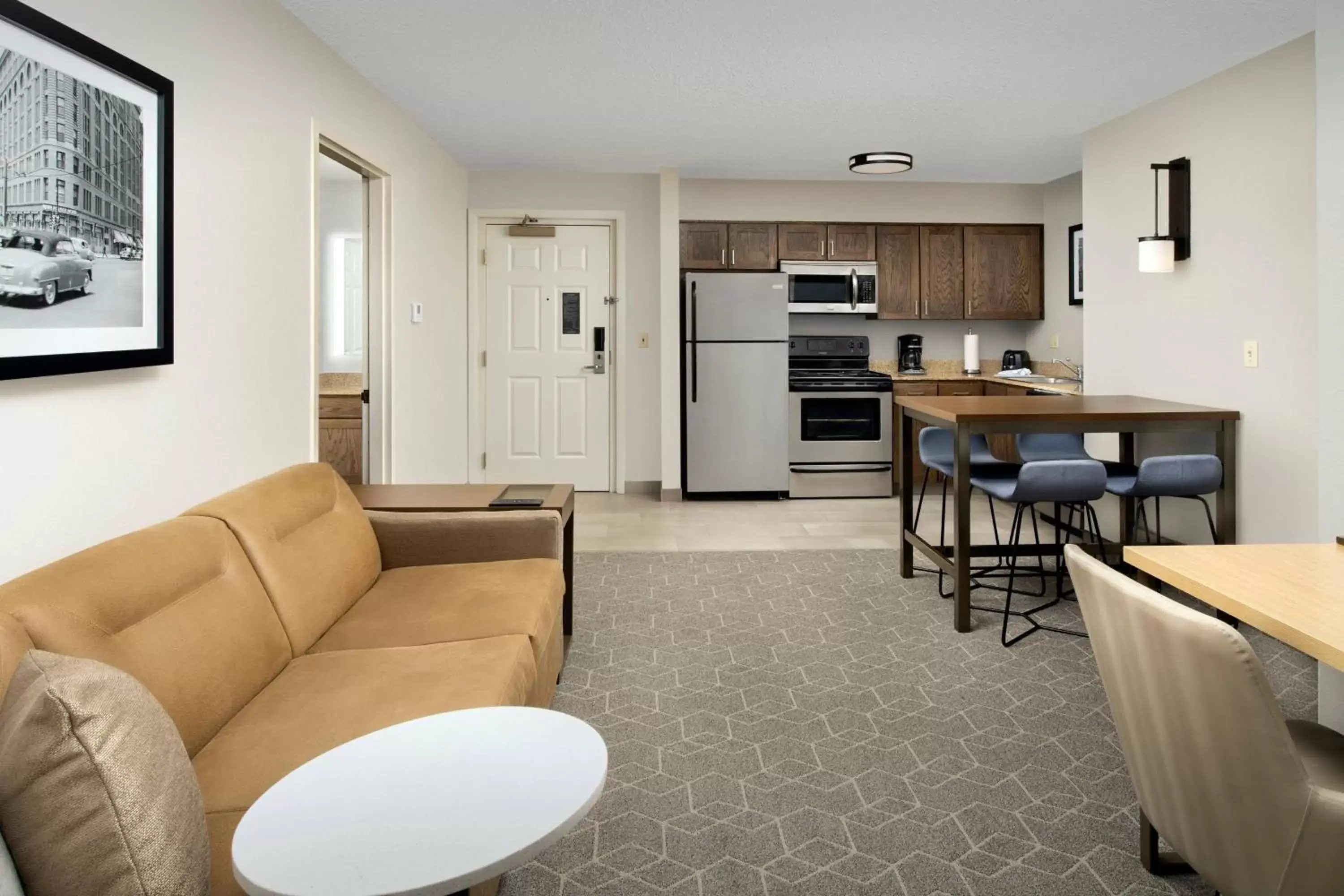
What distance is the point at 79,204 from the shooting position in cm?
198

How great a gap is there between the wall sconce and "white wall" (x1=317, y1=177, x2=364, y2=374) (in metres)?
4.86

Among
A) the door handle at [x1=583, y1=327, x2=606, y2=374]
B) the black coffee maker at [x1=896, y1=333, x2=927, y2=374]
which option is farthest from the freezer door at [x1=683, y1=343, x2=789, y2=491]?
the black coffee maker at [x1=896, y1=333, x2=927, y2=374]

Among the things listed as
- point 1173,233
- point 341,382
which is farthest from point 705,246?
point 1173,233

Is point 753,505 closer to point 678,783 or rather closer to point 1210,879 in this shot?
point 678,783

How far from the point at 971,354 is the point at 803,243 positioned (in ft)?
5.29

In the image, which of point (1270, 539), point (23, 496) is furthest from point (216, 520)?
point (1270, 539)

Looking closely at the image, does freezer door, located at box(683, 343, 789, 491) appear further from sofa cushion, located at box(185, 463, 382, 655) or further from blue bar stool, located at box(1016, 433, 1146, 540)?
sofa cushion, located at box(185, 463, 382, 655)

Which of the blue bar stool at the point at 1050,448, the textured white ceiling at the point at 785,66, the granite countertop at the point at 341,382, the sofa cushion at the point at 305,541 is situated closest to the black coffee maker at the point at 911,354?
the textured white ceiling at the point at 785,66

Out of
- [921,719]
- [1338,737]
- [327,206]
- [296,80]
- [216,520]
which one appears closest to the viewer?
[1338,737]

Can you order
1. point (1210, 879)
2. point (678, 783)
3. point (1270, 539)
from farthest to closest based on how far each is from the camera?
point (1270, 539) < point (678, 783) < point (1210, 879)

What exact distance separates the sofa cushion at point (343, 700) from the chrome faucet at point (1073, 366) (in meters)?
5.08

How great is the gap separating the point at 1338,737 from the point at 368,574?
2.42 m

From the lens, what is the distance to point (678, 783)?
2.26 metres

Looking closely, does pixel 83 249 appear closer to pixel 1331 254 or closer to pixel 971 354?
pixel 1331 254
